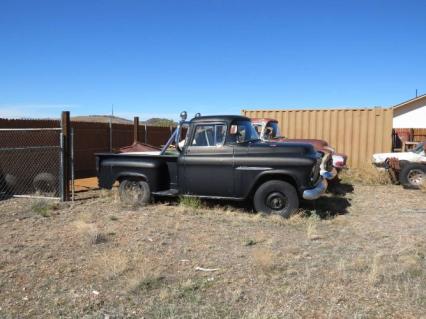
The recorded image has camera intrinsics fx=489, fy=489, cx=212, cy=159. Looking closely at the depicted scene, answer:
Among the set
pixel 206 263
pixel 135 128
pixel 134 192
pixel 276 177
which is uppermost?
pixel 135 128

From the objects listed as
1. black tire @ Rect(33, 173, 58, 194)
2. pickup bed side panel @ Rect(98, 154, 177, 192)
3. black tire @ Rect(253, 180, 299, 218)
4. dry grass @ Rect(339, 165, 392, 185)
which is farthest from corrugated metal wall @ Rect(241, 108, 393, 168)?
black tire @ Rect(33, 173, 58, 194)

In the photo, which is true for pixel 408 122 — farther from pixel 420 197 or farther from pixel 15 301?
pixel 15 301

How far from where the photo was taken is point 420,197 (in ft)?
38.9

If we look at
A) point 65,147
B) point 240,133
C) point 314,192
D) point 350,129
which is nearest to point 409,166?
point 350,129

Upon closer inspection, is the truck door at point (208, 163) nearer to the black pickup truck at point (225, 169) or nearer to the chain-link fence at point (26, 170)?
the black pickup truck at point (225, 169)

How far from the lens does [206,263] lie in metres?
6.10

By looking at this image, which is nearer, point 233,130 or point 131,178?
point 233,130

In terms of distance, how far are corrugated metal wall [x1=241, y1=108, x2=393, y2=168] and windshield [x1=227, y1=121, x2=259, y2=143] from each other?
835cm

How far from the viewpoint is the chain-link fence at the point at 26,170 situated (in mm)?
11383

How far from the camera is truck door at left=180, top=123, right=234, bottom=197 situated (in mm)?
9195

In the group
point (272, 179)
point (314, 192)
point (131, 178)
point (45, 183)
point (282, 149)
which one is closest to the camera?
point (314, 192)

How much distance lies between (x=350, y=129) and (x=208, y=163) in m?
9.50

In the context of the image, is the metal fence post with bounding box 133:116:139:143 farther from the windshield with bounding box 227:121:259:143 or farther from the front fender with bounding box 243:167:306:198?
the front fender with bounding box 243:167:306:198

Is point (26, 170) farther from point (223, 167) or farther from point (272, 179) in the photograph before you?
point (272, 179)
